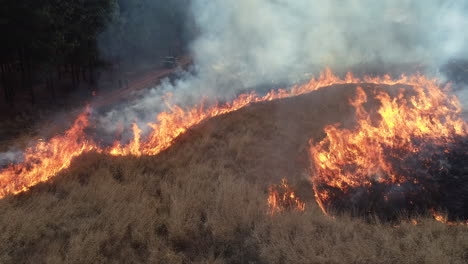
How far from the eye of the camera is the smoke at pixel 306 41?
1085 cm

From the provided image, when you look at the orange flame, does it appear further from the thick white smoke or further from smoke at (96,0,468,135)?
the thick white smoke

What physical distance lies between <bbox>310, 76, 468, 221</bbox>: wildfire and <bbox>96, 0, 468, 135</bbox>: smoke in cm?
362

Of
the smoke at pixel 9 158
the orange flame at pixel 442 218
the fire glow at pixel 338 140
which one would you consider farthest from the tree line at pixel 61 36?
the orange flame at pixel 442 218

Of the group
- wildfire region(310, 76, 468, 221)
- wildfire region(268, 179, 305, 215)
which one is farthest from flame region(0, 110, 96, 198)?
wildfire region(310, 76, 468, 221)

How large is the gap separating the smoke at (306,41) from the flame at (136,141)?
32.4 inches

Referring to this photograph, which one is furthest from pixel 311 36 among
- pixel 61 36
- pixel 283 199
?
pixel 61 36

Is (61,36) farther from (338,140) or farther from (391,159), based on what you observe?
(391,159)

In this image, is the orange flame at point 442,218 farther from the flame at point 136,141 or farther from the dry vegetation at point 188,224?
the flame at point 136,141

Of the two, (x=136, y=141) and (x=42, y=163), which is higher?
(x=136, y=141)

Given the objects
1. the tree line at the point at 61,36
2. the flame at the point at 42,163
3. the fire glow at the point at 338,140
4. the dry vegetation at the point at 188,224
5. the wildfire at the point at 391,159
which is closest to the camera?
the dry vegetation at the point at 188,224

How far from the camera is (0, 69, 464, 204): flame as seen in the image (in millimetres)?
5184

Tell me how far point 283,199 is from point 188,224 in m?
1.85

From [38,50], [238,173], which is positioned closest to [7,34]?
[38,50]

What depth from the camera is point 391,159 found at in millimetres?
6254
